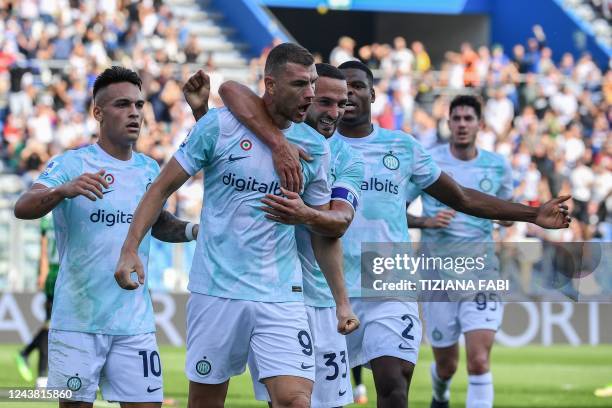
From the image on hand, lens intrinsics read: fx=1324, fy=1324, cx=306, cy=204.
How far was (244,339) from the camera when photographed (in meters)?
7.22

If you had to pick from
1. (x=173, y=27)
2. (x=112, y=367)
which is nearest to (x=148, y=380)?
(x=112, y=367)

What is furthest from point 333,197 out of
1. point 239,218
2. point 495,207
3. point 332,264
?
point 495,207

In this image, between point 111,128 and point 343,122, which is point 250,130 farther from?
point 343,122

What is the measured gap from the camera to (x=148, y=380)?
7.67 meters

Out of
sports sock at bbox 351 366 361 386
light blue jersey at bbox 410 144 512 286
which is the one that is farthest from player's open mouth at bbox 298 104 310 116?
sports sock at bbox 351 366 361 386

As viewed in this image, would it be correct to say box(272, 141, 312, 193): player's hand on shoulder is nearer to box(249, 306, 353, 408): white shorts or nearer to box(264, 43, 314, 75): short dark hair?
box(264, 43, 314, 75): short dark hair

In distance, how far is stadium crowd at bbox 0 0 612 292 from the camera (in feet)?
74.0

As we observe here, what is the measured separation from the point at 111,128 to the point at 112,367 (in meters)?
1.44

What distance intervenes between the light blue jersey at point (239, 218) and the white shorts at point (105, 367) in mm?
742

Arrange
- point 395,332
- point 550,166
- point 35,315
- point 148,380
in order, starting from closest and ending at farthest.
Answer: point 148,380 → point 395,332 → point 35,315 → point 550,166

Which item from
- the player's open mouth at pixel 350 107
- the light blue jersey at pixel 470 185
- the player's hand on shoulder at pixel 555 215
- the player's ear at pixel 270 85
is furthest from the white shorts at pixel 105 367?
the light blue jersey at pixel 470 185

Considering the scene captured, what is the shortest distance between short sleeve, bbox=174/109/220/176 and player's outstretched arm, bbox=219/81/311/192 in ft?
0.51

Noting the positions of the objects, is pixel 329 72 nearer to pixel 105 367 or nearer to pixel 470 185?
pixel 105 367

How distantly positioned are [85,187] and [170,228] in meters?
1.02
